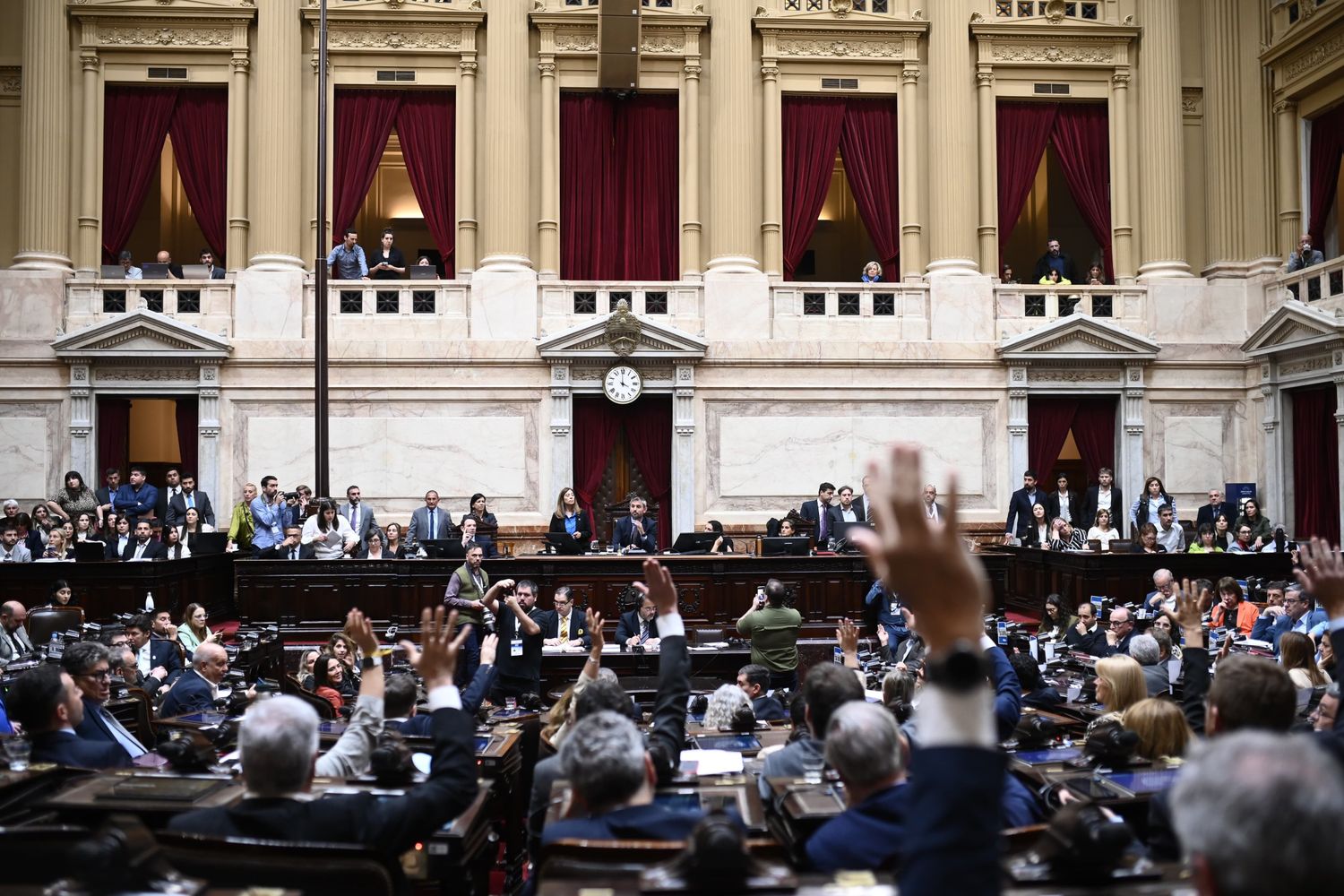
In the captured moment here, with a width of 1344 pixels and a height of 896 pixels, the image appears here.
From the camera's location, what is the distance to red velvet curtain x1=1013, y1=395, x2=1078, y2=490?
17.3 metres

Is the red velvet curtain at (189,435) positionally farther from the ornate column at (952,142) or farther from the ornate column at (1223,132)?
the ornate column at (1223,132)

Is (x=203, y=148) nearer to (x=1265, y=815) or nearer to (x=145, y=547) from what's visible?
(x=145, y=547)

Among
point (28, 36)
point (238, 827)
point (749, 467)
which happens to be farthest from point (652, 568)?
point (28, 36)

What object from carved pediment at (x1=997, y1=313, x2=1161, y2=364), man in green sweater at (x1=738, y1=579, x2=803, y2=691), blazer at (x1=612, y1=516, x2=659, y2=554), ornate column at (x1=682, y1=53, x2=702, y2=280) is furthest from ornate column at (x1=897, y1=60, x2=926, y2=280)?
man in green sweater at (x1=738, y1=579, x2=803, y2=691)

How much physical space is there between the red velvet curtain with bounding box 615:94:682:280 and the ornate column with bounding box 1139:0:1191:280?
7.57 meters

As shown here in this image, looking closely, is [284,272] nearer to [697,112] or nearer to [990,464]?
[697,112]

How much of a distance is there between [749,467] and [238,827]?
14012 millimetres

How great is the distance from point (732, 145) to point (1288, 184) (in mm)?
8745

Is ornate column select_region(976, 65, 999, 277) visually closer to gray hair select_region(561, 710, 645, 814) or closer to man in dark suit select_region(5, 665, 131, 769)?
man in dark suit select_region(5, 665, 131, 769)

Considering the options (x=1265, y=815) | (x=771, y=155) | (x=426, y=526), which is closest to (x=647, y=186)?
(x=771, y=155)

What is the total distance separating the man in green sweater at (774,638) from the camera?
30.3 feet

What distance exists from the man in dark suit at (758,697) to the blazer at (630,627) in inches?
131

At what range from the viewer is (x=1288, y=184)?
1738cm

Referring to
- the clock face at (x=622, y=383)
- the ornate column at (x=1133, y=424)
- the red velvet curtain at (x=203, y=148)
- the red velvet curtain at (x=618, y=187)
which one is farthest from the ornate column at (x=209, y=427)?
the ornate column at (x=1133, y=424)
